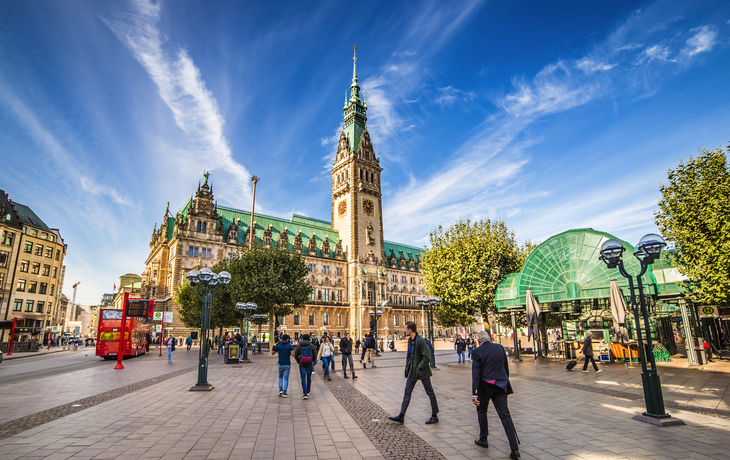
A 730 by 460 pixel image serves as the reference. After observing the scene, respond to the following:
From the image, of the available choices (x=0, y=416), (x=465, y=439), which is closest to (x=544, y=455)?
(x=465, y=439)

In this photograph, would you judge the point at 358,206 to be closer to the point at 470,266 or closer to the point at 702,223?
the point at 470,266

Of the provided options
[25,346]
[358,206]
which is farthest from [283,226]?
[25,346]

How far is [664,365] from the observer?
2166 cm

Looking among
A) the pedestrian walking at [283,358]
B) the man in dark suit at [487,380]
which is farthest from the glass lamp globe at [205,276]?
the man in dark suit at [487,380]

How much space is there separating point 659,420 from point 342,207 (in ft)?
265

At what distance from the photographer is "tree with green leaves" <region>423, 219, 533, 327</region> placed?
33000 millimetres

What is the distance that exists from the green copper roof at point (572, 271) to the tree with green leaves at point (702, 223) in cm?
226

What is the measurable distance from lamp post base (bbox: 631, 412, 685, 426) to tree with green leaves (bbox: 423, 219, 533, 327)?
23.4m

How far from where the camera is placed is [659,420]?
8.59m

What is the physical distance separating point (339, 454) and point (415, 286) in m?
91.2

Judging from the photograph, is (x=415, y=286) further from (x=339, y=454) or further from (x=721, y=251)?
(x=339, y=454)

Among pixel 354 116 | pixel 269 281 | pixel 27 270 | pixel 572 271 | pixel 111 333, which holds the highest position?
pixel 354 116

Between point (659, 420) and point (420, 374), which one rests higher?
point (420, 374)

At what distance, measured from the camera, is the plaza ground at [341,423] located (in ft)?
22.6
